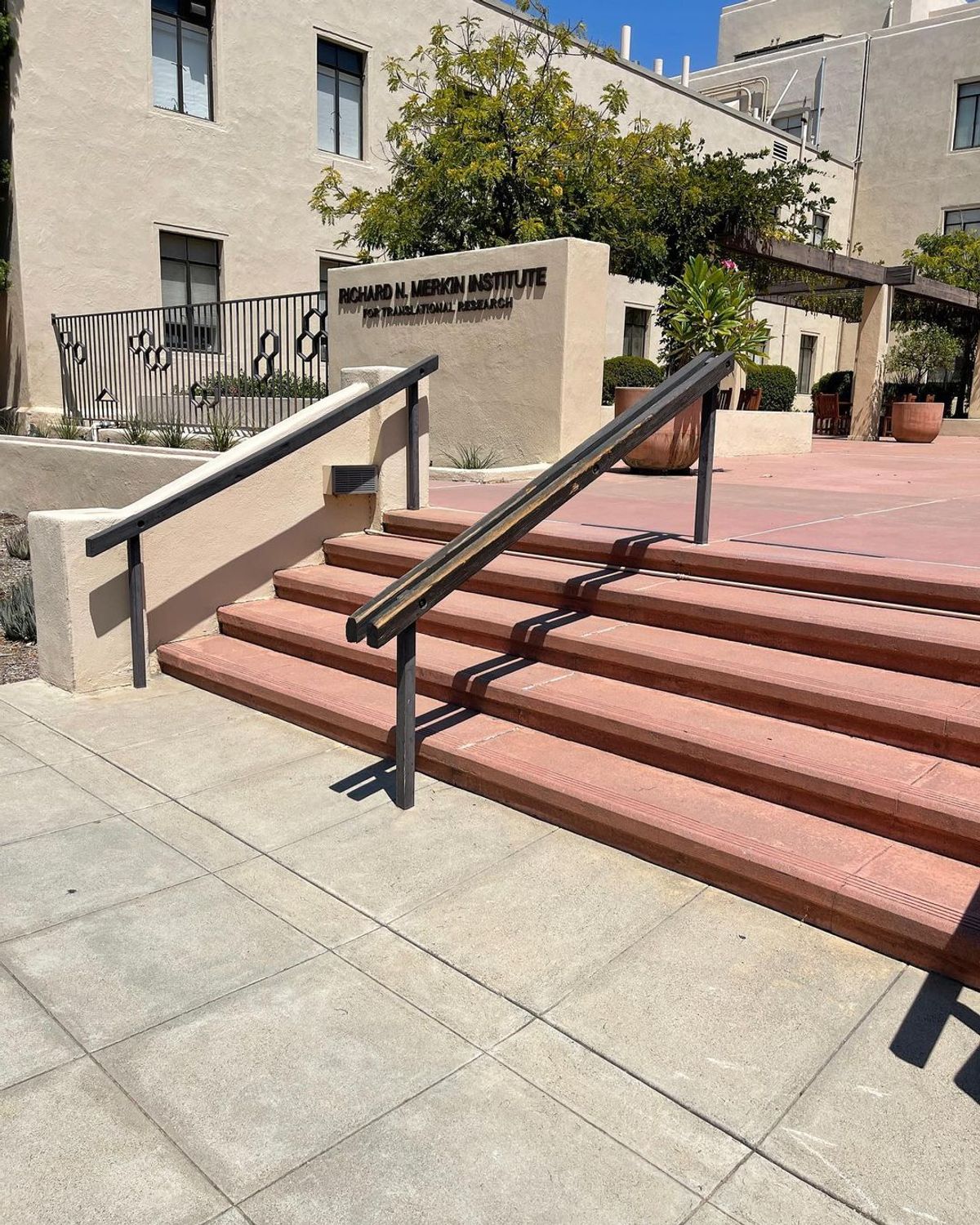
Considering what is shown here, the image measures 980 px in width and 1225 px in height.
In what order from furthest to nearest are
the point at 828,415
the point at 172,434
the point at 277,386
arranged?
the point at 828,415, the point at 277,386, the point at 172,434

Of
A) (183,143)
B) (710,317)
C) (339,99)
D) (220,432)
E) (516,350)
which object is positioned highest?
(339,99)

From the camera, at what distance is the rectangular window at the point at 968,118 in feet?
93.8

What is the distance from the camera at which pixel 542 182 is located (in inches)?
511

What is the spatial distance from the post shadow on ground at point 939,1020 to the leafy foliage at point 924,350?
23819 mm

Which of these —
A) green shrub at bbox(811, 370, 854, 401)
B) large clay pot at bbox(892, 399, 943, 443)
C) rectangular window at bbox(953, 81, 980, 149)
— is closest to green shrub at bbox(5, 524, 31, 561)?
large clay pot at bbox(892, 399, 943, 443)

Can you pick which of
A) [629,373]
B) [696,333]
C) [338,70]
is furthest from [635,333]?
[696,333]

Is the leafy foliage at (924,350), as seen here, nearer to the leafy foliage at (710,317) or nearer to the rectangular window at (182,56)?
the leafy foliage at (710,317)

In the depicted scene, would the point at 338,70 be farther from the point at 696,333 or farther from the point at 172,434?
the point at 696,333

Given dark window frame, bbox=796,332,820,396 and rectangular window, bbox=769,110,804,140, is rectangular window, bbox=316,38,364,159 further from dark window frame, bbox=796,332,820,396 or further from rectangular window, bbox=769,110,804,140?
rectangular window, bbox=769,110,804,140

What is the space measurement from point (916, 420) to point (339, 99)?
12288 mm

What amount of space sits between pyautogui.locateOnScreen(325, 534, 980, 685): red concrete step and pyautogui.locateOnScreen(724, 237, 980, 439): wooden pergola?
11.6 m

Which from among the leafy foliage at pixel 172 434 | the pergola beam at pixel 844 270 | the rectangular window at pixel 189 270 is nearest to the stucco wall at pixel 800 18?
the pergola beam at pixel 844 270

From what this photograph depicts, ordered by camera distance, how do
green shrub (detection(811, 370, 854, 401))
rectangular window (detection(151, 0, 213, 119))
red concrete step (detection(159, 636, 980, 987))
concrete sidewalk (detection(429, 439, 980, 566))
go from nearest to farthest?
red concrete step (detection(159, 636, 980, 987))
concrete sidewalk (detection(429, 439, 980, 566))
rectangular window (detection(151, 0, 213, 119))
green shrub (detection(811, 370, 854, 401))

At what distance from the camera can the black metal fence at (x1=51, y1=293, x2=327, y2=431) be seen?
10516 millimetres
